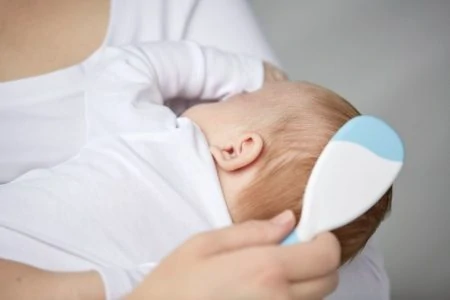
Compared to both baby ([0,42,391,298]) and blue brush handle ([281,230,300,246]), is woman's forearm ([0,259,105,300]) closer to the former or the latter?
baby ([0,42,391,298])

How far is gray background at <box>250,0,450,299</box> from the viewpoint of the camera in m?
1.23

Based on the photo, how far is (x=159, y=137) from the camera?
725 millimetres

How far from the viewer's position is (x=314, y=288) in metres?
0.56

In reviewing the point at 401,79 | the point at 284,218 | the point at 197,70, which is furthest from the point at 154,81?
the point at 401,79

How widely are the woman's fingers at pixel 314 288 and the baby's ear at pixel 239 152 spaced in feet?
0.52

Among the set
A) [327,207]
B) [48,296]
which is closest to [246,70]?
[327,207]

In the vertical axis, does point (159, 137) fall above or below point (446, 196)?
above

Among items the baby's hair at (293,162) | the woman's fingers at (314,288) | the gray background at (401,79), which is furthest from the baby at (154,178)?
the gray background at (401,79)

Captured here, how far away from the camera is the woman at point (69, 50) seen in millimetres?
787

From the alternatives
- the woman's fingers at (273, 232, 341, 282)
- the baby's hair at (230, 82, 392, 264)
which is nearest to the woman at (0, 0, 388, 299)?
the baby's hair at (230, 82, 392, 264)

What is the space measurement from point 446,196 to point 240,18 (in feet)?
1.79

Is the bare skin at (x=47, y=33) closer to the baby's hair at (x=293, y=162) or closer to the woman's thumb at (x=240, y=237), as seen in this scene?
the baby's hair at (x=293, y=162)

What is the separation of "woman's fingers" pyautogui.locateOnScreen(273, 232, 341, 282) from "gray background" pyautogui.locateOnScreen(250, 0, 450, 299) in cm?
71

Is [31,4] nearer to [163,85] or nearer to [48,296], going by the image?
[163,85]
